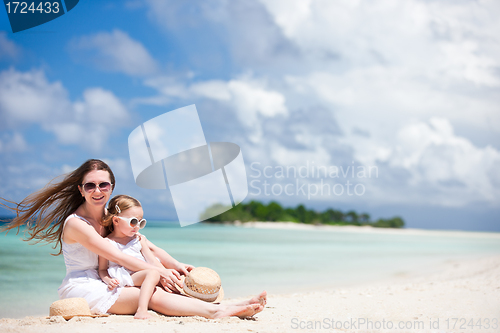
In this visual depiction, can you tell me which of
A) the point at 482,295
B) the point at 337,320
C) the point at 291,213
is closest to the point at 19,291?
the point at 337,320

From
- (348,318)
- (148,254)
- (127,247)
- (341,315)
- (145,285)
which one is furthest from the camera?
(341,315)

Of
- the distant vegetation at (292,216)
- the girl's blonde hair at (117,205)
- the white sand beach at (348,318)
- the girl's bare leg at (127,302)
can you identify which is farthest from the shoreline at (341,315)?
the distant vegetation at (292,216)

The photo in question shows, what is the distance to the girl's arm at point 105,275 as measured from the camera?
3449 millimetres

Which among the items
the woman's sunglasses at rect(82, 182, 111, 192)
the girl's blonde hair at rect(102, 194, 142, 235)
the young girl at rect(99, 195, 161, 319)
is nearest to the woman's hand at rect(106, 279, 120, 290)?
the young girl at rect(99, 195, 161, 319)

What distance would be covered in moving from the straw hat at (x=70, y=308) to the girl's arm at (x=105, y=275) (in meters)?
0.24

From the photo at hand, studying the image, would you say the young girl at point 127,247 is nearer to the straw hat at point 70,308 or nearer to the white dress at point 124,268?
the white dress at point 124,268

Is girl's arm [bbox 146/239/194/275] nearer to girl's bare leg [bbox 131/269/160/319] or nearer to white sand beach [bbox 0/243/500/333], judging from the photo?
girl's bare leg [bbox 131/269/160/319]

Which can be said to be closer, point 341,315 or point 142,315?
point 142,315

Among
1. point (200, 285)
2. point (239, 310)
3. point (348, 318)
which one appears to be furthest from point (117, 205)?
point (348, 318)

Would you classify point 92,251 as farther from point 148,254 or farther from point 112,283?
point 148,254

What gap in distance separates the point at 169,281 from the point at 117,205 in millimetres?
862

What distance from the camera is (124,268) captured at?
362cm

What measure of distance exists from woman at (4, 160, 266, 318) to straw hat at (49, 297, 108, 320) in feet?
0.25

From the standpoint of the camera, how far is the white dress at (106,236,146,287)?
3531 millimetres
